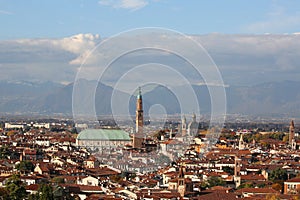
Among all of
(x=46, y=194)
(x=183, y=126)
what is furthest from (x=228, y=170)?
(x=46, y=194)

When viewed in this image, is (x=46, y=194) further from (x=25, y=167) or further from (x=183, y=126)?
(x=183, y=126)

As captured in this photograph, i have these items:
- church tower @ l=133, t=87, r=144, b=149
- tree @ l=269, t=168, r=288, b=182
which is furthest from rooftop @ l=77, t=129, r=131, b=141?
tree @ l=269, t=168, r=288, b=182

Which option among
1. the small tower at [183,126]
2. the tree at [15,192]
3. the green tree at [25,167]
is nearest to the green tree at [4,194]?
the tree at [15,192]

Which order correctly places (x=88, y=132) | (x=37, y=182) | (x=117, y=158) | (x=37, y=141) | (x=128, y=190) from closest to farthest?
(x=128, y=190) → (x=37, y=182) → (x=117, y=158) → (x=88, y=132) → (x=37, y=141)

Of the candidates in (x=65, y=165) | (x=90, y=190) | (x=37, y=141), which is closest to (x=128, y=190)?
(x=90, y=190)

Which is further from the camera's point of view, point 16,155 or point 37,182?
point 16,155

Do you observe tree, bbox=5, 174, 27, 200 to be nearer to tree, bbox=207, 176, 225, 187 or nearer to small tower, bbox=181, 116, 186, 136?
tree, bbox=207, 176, 225, 187

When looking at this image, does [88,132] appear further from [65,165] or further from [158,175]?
[158,175]

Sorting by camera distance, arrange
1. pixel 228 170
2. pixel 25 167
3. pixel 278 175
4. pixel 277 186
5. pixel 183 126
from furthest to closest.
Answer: pixel 228 170, pixel 183 126, pixel 25 167, pixel 278 175, pixel 277 186

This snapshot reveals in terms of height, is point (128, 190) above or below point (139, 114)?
below
